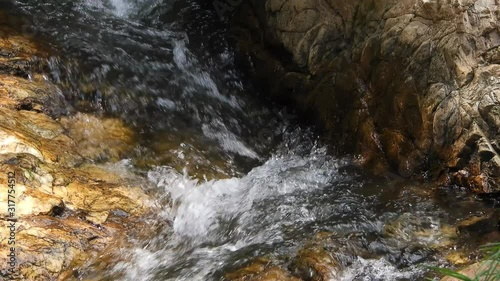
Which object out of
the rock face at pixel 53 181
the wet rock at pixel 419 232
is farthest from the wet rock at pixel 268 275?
the rock face at pixel 53 181

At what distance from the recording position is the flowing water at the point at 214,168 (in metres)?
3.59

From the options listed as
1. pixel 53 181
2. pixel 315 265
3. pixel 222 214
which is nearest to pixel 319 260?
pixel 315 265

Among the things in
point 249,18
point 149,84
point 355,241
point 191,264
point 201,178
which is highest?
point 249,18

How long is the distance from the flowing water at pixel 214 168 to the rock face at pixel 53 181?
19 cm

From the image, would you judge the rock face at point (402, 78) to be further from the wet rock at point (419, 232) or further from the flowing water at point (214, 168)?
the wet rock at point (419, 232)

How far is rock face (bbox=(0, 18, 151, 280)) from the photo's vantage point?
144 inches

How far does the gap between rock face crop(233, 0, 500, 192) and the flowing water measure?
26 cm

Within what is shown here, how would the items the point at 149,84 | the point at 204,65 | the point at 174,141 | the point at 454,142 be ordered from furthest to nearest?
the point at 204,65 → the point at 149,84 → the point at 174,141 → the point at 454,142

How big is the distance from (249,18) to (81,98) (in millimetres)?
2672

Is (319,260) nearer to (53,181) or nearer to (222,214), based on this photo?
(222,214)

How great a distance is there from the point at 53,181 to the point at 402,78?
3.31 metres

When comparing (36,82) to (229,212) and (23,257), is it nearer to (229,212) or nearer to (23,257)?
(23,257)

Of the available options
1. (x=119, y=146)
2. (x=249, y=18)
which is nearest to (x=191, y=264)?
(x=119, y=146)

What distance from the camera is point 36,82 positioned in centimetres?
501
